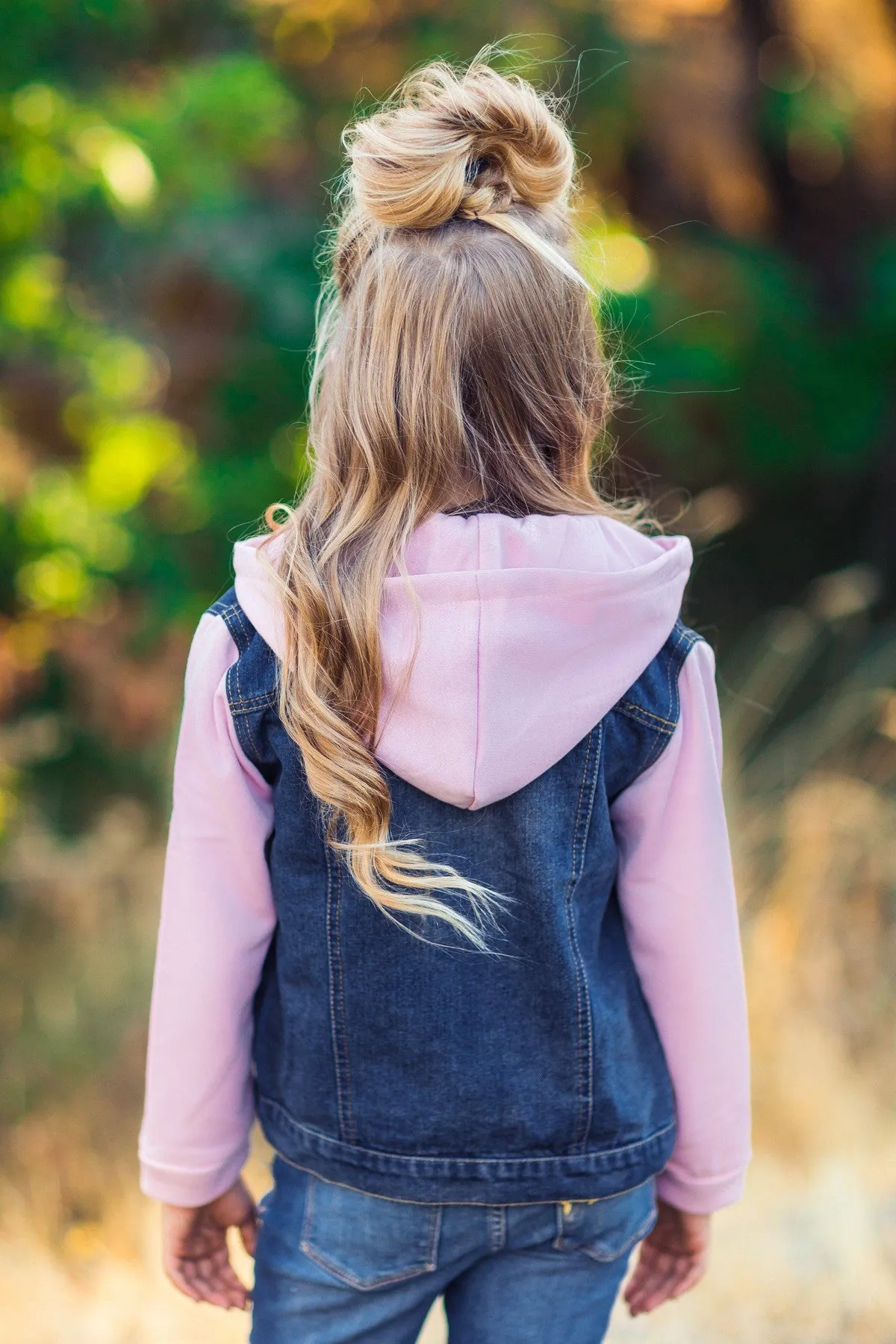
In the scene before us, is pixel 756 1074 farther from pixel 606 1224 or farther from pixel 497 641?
pixel 497 641

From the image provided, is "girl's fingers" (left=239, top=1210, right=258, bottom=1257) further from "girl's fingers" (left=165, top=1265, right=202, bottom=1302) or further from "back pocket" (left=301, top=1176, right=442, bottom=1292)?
"back pocket" (left=301, top=1176, right=442, bottom=1292)

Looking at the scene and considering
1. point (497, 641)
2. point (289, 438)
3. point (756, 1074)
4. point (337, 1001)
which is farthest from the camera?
point (289, 438)

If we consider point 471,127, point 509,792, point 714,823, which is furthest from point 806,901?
point 471,127

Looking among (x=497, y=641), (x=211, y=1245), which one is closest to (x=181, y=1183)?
→ (x=211, y=1245)

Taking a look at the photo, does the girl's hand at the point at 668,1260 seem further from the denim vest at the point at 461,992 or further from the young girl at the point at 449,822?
the denim vest at the point at 461,992

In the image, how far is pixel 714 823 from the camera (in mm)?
1225

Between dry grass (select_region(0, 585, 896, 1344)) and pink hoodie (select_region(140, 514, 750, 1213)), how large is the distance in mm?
1150

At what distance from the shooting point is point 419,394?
110cm

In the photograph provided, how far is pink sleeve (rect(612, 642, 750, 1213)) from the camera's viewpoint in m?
1.22

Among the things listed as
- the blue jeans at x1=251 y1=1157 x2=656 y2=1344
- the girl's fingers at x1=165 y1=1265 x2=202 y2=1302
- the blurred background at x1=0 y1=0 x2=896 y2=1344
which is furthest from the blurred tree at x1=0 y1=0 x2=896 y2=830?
the girl's fingers at x1=165 y1=1265 x2=202 y2=1302

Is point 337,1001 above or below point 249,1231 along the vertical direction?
above

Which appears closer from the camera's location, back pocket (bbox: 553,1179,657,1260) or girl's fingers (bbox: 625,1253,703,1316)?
back pocket (bbox: 553,1179,657,1260)

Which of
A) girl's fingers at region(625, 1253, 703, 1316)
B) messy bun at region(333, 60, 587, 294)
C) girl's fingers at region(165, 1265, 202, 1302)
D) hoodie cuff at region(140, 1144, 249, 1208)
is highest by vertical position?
messy bun at region(333, 60, 587, 294)

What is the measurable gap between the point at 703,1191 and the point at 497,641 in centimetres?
72
